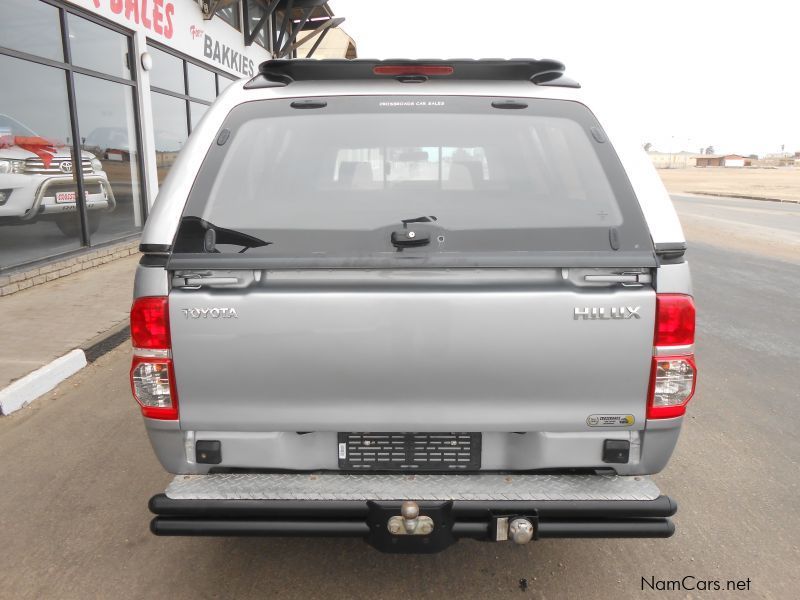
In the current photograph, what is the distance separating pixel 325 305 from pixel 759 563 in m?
2.25

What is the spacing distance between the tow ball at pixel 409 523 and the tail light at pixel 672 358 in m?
0.87

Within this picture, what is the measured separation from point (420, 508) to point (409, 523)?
2.5 inches

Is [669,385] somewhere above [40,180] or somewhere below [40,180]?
below

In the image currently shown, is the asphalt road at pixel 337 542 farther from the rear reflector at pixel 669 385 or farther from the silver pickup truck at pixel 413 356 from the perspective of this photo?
the rear reflector at pixel 669 385

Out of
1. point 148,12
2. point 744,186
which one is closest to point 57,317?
point 148,12

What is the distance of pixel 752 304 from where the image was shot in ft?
25.5

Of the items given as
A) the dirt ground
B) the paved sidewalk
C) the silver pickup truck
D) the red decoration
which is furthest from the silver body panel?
the dirt ground

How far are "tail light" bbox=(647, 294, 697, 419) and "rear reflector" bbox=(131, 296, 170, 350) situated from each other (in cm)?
167

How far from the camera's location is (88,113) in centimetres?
973

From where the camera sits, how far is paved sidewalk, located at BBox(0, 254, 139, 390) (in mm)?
5238

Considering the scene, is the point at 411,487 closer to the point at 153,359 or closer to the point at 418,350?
the point at 418,350

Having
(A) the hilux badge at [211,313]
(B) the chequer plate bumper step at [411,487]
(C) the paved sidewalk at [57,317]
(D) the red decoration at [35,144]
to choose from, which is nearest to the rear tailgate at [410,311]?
(A) the hilux badge at [211,313]

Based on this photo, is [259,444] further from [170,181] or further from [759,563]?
[759,563]

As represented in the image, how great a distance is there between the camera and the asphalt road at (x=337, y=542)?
2.62 metres
